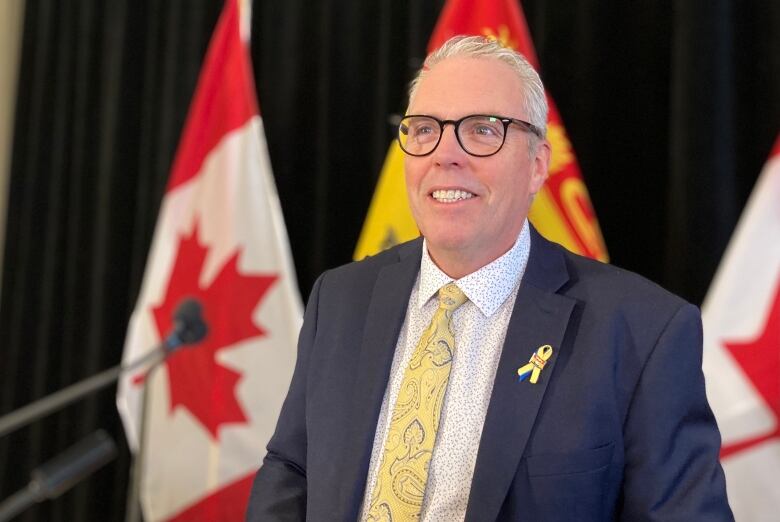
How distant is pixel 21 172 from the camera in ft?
12.0

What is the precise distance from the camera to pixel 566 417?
1.29 metres

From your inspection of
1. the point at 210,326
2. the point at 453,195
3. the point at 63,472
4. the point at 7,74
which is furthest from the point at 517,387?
the point at 7,74

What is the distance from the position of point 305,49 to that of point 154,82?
67 centimetres

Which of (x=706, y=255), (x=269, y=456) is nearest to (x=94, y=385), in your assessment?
(x=269, y=456)

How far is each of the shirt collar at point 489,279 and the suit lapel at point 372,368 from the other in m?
0.04

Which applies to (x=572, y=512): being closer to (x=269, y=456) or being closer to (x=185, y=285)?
(x=269, y=456)

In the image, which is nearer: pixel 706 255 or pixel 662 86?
pixel 706 255

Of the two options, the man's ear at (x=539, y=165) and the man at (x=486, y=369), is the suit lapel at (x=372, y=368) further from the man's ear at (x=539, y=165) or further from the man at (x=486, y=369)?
the man's ear at (x=539, y=165)

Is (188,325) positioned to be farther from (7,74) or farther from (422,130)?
(7,74)

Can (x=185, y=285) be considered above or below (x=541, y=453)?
below

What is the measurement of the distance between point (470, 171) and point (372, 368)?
0.36 meters

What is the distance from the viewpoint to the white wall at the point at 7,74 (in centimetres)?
373

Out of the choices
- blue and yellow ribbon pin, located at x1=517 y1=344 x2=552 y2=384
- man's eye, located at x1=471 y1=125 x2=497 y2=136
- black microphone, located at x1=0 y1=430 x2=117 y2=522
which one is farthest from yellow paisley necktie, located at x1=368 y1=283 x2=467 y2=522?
black microphone, located at x1=0 y1=430 x2=117 y2=522

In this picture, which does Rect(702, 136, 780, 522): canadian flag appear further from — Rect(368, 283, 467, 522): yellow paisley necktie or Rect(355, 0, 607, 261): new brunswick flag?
Rect(368, 283, 467, 522): yellow paisley necktie
